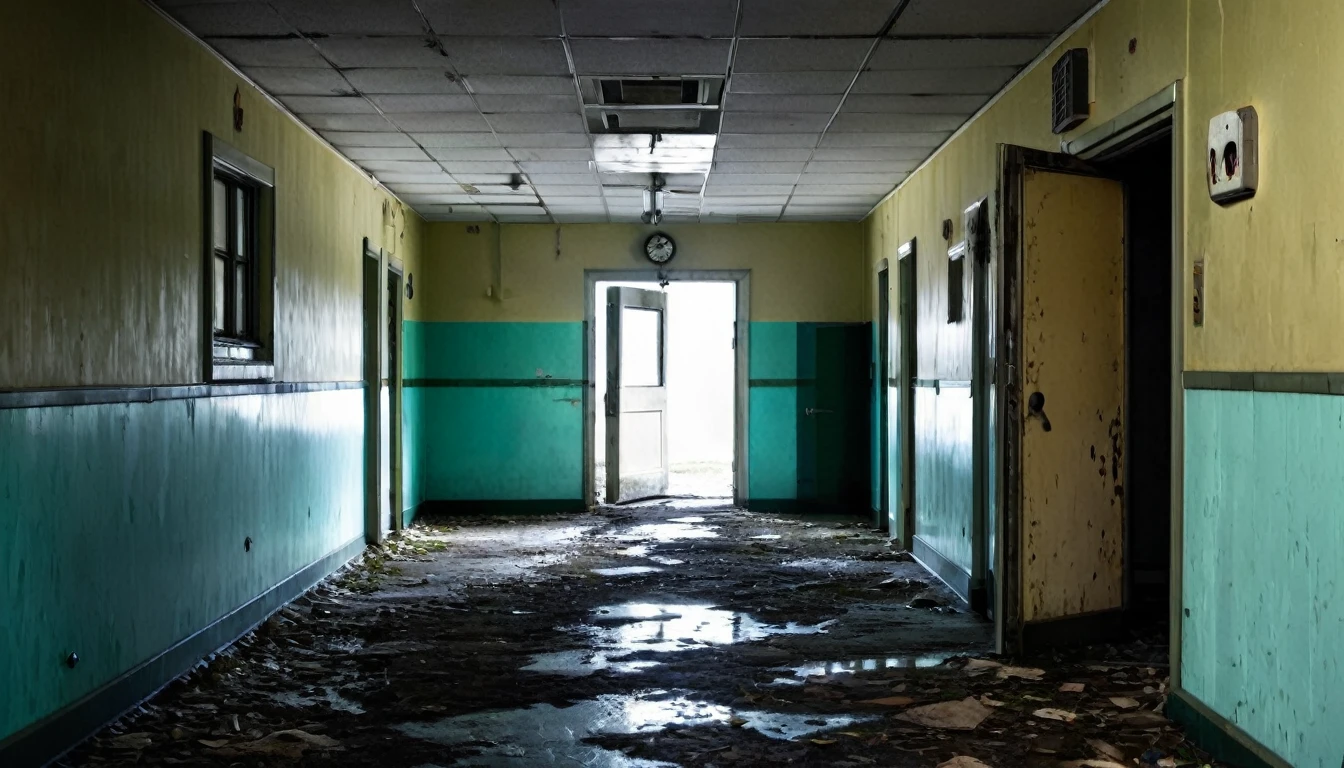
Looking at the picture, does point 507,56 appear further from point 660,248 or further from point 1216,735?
point 660,248

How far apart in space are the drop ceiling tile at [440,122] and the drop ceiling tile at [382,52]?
97 cm

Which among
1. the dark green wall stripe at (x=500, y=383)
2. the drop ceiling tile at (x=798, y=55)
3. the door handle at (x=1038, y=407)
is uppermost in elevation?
the drop ceiling tile at (x=798, y=55)

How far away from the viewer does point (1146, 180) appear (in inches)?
232

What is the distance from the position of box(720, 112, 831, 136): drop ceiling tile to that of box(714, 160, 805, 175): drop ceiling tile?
0.99 meters

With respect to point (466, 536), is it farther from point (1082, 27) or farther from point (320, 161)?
point (1082, 27)

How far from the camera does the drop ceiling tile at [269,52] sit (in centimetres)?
482

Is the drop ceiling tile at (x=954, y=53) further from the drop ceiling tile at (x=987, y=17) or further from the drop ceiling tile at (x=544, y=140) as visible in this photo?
the drop ceiling tile at (x=544, y=140)

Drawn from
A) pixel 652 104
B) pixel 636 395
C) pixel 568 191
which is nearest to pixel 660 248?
pixel 636 395

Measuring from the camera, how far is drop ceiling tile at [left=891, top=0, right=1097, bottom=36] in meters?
4.41

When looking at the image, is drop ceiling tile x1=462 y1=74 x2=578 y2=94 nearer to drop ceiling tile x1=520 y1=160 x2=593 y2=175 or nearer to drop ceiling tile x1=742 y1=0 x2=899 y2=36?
drop ceiling tile x1=742 y1=0 x2=899 y2=36

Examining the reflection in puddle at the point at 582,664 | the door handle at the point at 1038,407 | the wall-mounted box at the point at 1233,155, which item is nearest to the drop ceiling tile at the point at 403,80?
the reflection in puddle at the point at 582,664

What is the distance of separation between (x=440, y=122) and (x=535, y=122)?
0.53 metres

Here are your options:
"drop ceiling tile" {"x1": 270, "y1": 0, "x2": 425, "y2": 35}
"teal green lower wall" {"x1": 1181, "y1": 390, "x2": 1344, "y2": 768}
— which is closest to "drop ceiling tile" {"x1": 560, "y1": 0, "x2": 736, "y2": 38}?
"drop ceiling tile" {"x1": 270, "y1": 0, "x2": 425, "y2": 35}

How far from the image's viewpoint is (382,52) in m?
4.99
